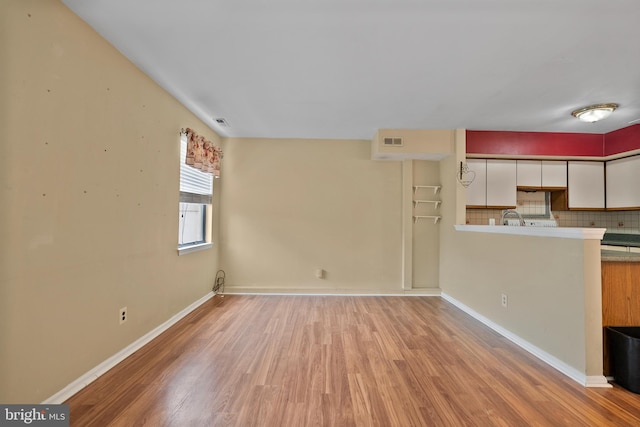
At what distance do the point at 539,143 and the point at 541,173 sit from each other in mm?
437

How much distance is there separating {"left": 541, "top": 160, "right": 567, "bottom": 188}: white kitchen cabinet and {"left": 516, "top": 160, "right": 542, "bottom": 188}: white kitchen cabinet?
0.25 feet

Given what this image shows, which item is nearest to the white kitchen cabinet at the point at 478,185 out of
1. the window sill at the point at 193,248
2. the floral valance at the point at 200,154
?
the floral valance at the point at 200,154

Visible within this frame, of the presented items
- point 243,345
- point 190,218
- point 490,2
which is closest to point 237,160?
point 190,218

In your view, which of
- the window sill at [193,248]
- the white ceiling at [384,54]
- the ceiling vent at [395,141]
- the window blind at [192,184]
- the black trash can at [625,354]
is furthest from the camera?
the ceiling vent at [395,141]

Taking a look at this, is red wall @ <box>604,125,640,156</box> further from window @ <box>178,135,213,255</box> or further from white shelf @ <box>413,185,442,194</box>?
window @ <box>178,135,213,255</box>

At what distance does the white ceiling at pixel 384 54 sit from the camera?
1.67 metres

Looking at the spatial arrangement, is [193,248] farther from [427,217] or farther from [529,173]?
[529,173]

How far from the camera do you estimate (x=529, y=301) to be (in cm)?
245

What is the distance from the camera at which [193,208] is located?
3707 mm

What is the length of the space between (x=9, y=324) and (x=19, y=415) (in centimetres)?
48

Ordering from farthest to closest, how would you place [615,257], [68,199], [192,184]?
[192,184] → [615,257] → [68,199]

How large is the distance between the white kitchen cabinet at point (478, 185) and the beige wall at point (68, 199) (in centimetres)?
396

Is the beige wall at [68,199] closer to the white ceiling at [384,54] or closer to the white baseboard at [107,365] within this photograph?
the white baseboard at [107,365]

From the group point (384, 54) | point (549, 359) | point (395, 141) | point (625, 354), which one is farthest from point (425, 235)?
point (384, 54)
